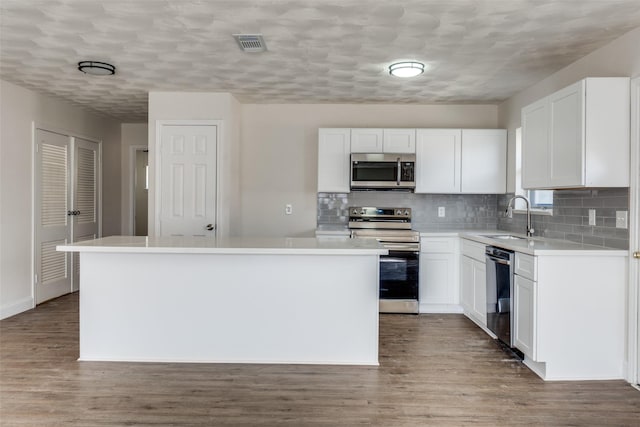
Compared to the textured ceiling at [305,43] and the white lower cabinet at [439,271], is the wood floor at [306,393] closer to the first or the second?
Result: the white lower cabinet at [439,271]

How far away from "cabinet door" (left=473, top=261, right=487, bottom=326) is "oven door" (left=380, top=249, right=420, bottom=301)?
0.63 m

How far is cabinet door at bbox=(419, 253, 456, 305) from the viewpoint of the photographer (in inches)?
182

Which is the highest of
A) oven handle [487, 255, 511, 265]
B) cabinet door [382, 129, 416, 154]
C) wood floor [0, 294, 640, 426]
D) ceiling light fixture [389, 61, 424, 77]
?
ceiling light fixture [389, 61, 424, 77]

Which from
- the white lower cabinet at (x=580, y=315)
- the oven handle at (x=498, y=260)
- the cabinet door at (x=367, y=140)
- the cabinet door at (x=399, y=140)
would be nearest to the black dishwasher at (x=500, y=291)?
the oven handle at (x=498, y=260)

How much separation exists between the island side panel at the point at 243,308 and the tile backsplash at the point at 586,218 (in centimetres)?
169

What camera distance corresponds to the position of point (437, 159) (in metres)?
4.84

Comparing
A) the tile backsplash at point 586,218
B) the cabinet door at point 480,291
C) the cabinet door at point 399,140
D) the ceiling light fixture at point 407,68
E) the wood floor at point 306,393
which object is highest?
the ceiling light fixture at point 407,68

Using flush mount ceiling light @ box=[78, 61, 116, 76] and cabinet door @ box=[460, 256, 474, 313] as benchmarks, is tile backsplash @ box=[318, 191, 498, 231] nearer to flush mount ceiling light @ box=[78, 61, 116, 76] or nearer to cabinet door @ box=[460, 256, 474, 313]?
cabinet door @ box=[460, 256, 474, 313]

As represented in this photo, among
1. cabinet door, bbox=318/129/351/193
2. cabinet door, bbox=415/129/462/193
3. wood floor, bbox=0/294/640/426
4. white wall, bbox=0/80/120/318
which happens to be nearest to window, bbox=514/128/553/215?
cabinet door, bbox=415/129/462/193

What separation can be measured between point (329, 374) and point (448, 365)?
91 centimetres

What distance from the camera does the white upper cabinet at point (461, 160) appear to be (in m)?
4.82

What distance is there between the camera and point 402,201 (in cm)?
518

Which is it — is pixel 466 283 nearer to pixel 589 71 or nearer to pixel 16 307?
pixel 589 71

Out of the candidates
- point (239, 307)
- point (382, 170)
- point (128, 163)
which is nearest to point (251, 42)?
point (239, 307)
